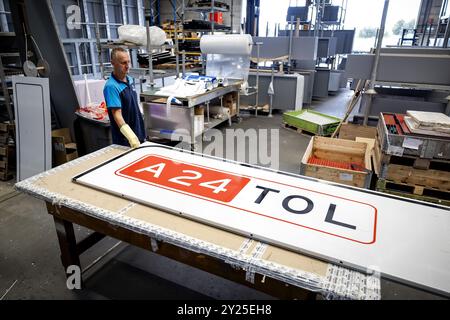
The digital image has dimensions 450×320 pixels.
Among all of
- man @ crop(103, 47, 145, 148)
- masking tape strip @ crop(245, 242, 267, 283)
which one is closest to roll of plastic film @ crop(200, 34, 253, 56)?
man @ crop(103, 47, 145, 148)

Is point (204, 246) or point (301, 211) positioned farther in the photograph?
point (301, 211)

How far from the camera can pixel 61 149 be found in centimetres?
357

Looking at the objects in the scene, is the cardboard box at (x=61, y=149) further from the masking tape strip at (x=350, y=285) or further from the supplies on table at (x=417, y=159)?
the supplies on table at (x=417, y=159)

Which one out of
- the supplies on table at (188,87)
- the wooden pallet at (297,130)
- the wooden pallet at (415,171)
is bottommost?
the wooden pallet at (297,130)

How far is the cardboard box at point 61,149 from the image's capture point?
3.55m

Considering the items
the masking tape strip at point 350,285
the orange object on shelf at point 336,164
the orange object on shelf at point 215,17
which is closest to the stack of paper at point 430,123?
the orange object on shelf at point 336,164

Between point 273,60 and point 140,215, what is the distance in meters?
5.86

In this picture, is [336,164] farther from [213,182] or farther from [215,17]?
[215,17]

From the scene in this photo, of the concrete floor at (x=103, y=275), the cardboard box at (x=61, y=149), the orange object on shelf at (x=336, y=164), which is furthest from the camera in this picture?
the cardboard box at (x=61, y=149)

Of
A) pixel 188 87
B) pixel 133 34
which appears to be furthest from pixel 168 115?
pixel 133 34

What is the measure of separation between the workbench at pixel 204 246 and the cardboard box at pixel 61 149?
2073 mm

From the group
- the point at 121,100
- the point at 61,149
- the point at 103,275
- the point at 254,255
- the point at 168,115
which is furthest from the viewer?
the point at 168,115

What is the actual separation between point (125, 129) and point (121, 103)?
18.6 inches

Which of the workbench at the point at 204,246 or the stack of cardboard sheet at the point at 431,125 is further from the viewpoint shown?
the stack of cardboard sheet at the point at 431,125
